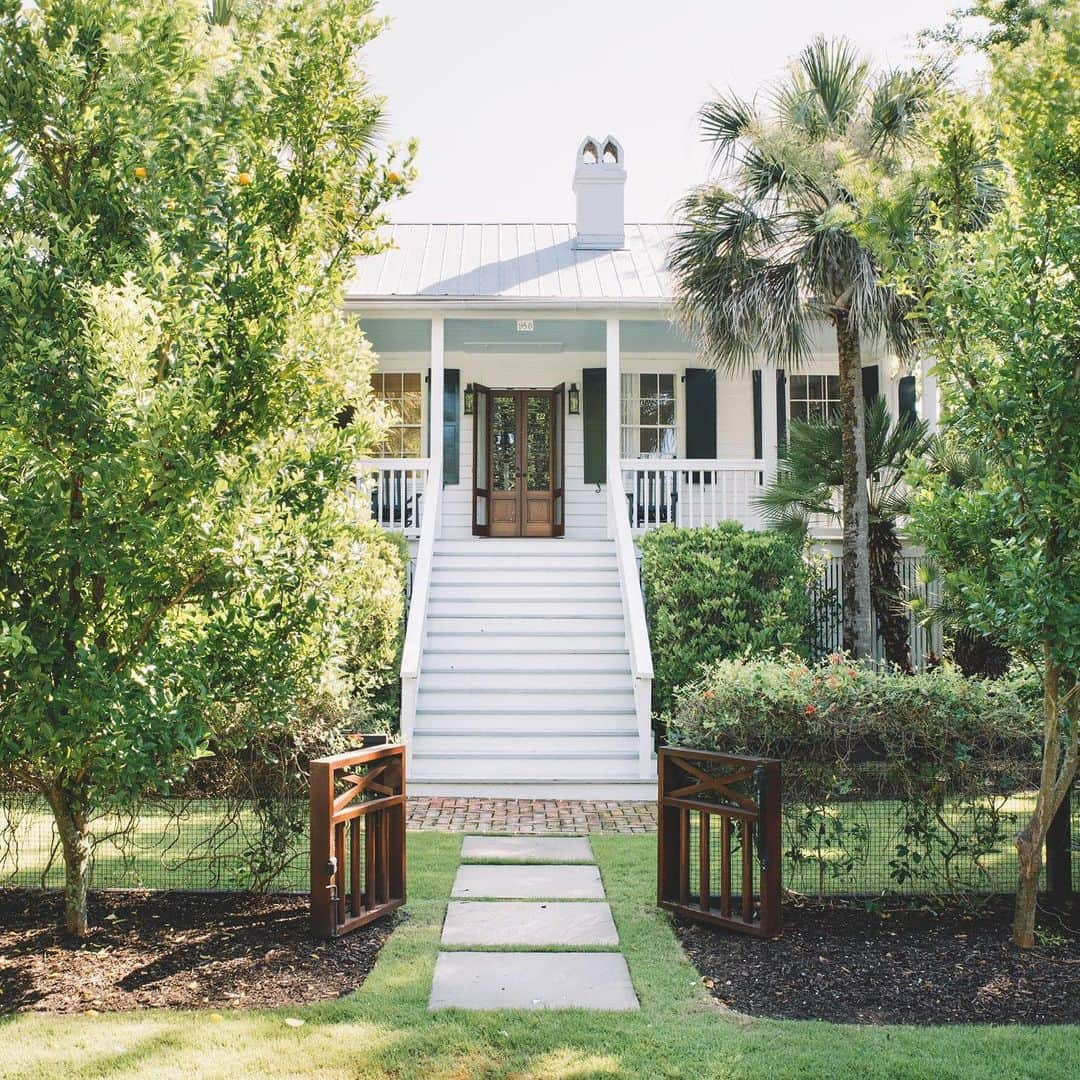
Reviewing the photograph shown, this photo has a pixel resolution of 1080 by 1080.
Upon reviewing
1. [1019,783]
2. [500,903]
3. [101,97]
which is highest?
[101,97]

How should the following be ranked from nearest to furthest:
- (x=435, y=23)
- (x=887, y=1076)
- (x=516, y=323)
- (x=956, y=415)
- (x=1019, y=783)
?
1. (x=887, y=1076)
2. (x=956, y=415)
3. (x=1019, y=783)
4. (x=435, y=23)
5. (x=516, y=323)

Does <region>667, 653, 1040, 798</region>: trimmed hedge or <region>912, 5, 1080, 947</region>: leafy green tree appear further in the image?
<region>667, 653, 1040, 798</region>: trimmed hedge

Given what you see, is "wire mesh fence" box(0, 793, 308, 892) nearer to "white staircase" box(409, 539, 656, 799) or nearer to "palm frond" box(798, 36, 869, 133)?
"white staircase" box(409, 539, 656, 799)

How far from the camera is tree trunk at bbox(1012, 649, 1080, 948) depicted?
509 centimetres

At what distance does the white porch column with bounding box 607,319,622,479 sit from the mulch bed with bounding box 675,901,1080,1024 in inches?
325

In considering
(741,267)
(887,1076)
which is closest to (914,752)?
(887,1076)

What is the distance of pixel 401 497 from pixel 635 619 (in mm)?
4015

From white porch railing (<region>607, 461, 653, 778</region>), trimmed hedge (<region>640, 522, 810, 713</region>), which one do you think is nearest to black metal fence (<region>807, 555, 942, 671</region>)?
trimmed hedge (<region>640, 522, 810, 713</region>)

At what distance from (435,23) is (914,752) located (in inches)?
366

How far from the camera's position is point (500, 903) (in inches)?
233

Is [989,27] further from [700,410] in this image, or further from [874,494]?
[874,494]

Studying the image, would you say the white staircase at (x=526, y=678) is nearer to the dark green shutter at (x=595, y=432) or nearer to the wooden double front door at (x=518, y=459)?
the dark green shutter at (x=595, y=432)

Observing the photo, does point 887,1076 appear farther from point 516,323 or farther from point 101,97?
point 516,323

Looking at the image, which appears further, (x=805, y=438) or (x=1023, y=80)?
(x=805, y=438)
